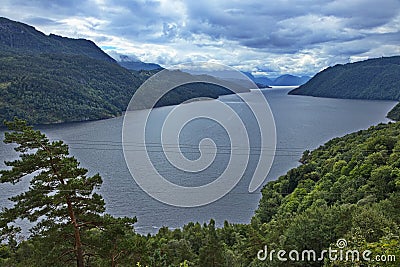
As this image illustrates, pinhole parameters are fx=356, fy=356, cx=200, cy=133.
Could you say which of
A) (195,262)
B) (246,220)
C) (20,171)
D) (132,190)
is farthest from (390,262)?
(132,190)

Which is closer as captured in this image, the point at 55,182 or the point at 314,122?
the point at 55,182

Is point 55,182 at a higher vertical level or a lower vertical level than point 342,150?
higher

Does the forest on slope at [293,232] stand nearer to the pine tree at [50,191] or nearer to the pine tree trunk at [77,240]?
the pine tree at [50,191]

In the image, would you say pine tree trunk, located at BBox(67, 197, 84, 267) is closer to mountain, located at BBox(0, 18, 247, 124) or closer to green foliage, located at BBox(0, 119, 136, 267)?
green foliage, located at BBox(0, 119, 136, 267)

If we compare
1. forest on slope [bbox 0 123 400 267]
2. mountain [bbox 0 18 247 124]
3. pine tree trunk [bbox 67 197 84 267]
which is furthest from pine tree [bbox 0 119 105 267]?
mountain [bbox 0 18 247 124]

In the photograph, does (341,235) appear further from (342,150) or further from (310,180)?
(342,150)

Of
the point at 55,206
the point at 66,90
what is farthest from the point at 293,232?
the point at 66,90

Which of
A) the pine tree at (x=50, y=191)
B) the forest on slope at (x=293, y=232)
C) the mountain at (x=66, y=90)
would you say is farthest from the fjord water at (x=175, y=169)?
the pine tree at (x=50, y=191)
